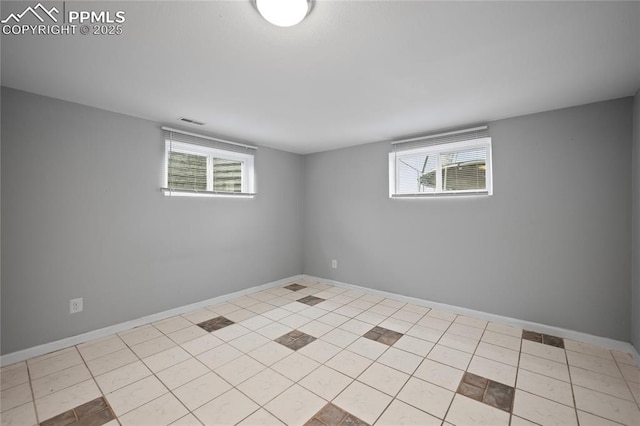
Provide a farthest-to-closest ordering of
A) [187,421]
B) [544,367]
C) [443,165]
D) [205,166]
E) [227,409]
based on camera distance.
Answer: [205,166] < [443,165] < [544,367] < [227,409] < [187,421]

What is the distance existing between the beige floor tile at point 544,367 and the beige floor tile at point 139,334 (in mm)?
3373

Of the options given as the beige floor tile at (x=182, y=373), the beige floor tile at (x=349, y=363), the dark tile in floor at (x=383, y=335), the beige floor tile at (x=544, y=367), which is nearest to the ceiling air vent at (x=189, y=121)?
the beige floor tile at (x=182, y=373)

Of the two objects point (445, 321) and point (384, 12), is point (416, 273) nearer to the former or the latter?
point (445, 321)

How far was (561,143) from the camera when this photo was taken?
2711 mm

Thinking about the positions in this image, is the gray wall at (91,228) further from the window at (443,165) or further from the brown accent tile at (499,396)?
the brown accent tile at (499,396)

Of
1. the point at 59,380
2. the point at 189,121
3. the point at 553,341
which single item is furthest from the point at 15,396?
the point at 553,341

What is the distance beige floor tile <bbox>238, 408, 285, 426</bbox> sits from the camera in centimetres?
160

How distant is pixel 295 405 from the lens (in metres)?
1.77

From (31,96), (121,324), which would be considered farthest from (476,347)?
(31,96)

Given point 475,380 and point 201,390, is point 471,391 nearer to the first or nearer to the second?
point 475,380

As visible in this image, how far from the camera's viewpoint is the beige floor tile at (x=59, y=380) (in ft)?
6.26

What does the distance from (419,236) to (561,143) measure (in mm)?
1739

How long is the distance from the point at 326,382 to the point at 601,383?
2.00 metres

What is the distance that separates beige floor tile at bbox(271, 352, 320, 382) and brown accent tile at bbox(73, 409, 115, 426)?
1.06 meters
